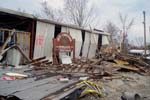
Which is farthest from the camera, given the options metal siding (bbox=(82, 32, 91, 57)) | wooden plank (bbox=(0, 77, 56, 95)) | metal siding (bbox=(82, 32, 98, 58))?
metal siding (bbox=(82, 32, 98, 58))

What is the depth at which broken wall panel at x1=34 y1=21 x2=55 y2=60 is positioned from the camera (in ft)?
55.4

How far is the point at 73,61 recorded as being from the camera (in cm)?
1858

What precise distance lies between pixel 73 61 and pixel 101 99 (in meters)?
10.4

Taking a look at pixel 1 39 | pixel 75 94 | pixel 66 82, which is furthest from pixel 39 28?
pixel 75 94

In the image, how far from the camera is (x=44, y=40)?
17500 millimetres

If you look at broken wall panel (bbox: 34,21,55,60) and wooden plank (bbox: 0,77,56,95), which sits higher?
broken wall panel (bbox: 34,21,55,60)

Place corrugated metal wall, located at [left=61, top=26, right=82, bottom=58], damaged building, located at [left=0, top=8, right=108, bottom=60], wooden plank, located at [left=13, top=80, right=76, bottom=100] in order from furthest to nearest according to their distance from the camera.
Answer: corrugated metal wall, located at [left=61, top=26, right=82, bottom=58] < damaged building, located at [left=0, top=8, right=108, bottom=60] < wooden plank, located at [left=13, top=80, right=76, bottom=100]

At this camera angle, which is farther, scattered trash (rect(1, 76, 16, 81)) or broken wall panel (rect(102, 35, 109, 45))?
broken wall panel (rect(102, 35, 109, 45))

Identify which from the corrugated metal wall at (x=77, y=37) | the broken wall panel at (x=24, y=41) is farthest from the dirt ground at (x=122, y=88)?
the corrugated metal wall at (x=77, y=37)

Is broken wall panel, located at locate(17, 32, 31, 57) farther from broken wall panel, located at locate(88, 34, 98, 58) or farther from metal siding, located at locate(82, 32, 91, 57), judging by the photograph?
broken wall panel, located at locate(88, 34, 98, 58)

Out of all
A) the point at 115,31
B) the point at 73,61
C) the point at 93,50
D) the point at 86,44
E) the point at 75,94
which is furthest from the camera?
the point at 115,31

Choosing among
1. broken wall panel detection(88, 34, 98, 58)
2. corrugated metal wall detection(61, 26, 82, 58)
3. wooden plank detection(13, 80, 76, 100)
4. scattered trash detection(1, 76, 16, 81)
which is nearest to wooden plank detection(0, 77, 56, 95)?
wooden plank detection(13, 80, 76, 100)

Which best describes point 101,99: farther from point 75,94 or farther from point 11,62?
point 11,62

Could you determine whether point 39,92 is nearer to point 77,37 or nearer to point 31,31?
A: point 31,31
